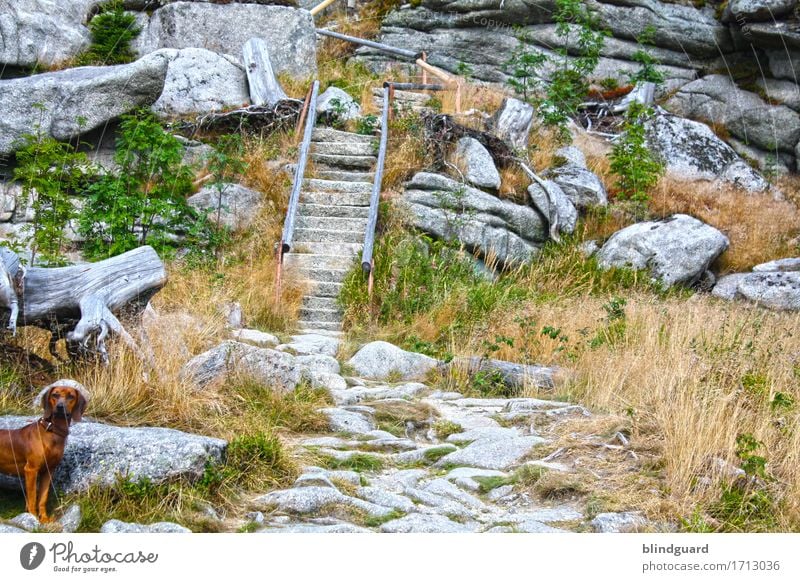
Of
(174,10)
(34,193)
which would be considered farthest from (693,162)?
(34,193)

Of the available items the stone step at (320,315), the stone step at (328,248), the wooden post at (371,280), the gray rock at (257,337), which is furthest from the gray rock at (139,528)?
the stone step at (328,248)

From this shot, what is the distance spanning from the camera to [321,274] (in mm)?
11820

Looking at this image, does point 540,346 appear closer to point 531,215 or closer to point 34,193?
point 531,215

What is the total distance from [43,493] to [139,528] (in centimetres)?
52

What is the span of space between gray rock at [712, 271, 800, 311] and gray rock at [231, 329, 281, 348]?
23.8 ft

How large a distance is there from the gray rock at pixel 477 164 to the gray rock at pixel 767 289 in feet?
12.7

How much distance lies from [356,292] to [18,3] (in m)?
9.65

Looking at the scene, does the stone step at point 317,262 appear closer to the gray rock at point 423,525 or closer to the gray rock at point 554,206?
the gray rock at point 554,206

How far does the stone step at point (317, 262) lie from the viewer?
1186 cm

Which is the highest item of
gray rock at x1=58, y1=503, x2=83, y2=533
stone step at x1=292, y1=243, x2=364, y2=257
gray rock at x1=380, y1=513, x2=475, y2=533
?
Result: gray rock at x1=58, y1=503, x2=83, y2=533

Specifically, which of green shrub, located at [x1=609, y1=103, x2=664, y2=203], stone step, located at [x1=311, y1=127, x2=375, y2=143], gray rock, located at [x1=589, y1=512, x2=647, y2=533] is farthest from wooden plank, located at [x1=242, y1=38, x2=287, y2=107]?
gray rock, located at [x1=589, y1=512, x2=647, y2=533]

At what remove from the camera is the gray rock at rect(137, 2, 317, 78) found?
17.2m

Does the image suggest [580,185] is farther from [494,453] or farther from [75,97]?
[494,453]

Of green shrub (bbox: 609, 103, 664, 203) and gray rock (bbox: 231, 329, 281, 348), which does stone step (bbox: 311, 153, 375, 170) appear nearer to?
green shrub (bbox: 609, 103, 664, 203)
